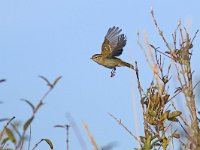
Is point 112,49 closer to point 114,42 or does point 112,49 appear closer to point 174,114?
point 114,42

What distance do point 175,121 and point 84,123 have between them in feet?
3.89

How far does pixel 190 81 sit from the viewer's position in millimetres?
3469

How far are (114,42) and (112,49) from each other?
3.9 inches

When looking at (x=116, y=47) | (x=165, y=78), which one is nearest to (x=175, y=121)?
(x=165, y=78)

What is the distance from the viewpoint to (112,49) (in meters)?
6.60

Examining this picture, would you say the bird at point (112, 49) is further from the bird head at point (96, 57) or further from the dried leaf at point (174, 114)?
the dried leaf at point (174, 114)

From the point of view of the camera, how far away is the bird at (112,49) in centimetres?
641

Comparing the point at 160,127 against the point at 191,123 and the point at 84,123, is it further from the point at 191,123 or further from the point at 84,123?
the point at 84,123

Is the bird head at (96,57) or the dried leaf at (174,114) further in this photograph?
the bird head at (96,57)

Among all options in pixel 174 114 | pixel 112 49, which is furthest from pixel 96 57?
pixel 174 114

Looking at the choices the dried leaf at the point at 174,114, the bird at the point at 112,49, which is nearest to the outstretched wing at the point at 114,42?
the bird at the point at 112,49

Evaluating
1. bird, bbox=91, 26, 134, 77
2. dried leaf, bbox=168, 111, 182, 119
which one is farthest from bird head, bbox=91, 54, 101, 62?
dried leaf, bbox=168, 111, 182, 119

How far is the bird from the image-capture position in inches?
252

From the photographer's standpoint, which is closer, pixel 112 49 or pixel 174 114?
pixel 174 114
